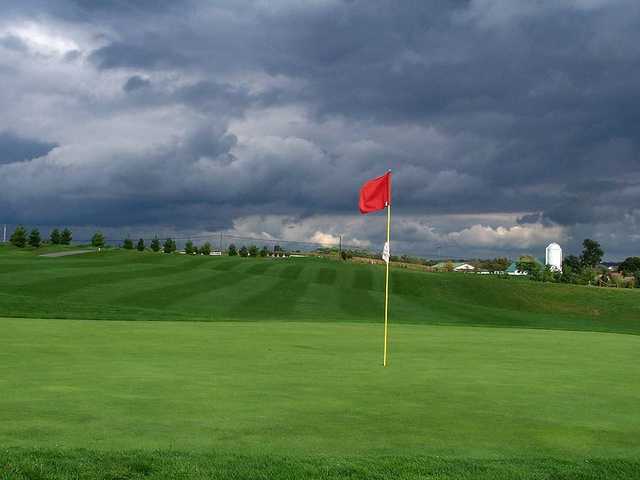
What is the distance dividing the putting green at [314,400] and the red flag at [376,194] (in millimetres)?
3368

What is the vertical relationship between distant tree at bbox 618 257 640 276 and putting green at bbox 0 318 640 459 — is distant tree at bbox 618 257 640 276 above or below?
above

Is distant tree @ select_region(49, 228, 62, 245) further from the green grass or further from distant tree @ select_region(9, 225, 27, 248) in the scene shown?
the green grass

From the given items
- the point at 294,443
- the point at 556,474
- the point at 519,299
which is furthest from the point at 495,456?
the point at 519,299

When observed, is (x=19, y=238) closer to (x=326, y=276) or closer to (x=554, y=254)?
(x=326, y=276)

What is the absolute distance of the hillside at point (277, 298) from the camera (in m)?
35.4

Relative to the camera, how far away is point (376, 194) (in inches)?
646

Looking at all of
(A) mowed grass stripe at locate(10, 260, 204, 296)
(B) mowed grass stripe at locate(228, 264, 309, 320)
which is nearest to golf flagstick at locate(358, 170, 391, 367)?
(B) mowed grass stripe at locate(228, 264, 309, 320)

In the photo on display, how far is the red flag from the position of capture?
16.0 metres

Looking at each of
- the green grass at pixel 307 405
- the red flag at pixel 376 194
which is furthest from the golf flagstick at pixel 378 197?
the green grass at pixel 307 405

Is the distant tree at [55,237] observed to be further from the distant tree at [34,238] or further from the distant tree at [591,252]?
the distant tree at [591,252]

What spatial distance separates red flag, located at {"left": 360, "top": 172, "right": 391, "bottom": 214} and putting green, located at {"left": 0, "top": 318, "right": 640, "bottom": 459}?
3368mm

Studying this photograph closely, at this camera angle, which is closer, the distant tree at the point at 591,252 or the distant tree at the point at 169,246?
the distant tree at the point at 169,246

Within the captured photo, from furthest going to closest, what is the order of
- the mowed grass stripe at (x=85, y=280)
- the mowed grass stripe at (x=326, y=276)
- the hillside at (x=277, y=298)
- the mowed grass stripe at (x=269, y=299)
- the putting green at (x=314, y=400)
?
the mowed grass stripe at (x=326, y=276), the mowed grass stripe at (x=85, y=280), the mowed grass stripe at (x=269, y=299), the hillside at (x=277, y=298), the putting green at (x=314, y=400)

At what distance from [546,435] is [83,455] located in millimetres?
5045
